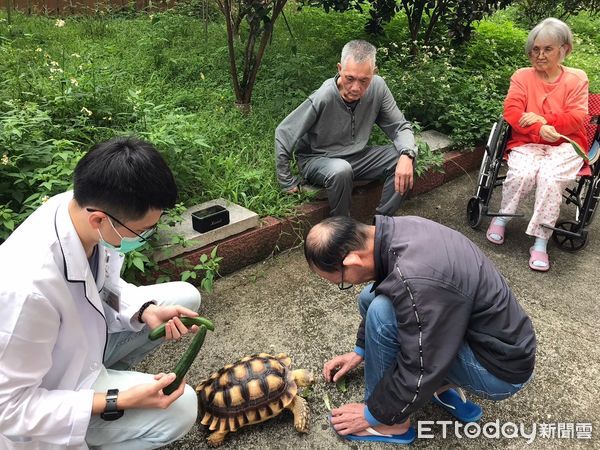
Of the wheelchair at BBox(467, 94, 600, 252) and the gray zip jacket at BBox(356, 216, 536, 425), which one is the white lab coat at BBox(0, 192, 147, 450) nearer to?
the gray zip jacket at BBox(356, 216, 536, 425)

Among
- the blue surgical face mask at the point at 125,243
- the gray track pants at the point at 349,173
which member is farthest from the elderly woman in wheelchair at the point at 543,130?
the blue surgical face mask at the point at 125,243

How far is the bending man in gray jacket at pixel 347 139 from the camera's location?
3571mm

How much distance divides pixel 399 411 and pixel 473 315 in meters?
0.47

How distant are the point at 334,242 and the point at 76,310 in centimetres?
93

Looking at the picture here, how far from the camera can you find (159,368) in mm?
2680

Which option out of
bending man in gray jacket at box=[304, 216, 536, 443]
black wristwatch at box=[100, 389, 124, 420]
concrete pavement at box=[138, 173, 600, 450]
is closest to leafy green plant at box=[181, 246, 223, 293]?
concrete pavement at box=[138, 173, 600, 450]

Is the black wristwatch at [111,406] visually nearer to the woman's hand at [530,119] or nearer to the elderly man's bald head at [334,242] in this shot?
the elderly man's bald head at [334,242]

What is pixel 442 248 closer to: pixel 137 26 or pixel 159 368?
pixel 159 368

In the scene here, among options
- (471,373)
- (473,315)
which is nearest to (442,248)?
(473,315)

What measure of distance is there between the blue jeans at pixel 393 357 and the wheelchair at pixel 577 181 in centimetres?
197

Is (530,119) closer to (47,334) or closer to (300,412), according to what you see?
(300,412)

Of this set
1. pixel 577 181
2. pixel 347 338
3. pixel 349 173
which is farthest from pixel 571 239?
pixel 347 338

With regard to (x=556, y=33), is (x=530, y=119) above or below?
below

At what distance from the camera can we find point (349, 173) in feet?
12.0
